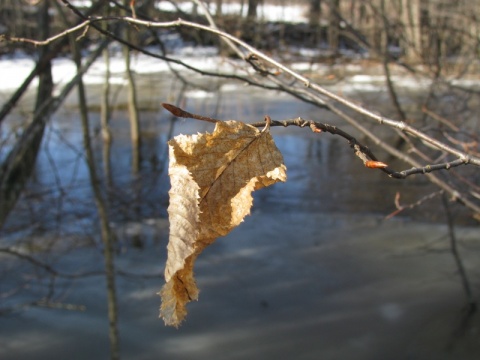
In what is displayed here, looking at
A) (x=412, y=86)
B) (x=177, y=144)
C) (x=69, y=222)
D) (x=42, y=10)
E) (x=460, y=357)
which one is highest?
(x=42, y=10)

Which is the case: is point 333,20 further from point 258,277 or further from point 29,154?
point 29,154

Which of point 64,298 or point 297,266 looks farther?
point 297,266

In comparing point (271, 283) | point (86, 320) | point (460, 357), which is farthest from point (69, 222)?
point (460, 357)

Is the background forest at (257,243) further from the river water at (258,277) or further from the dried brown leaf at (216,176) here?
the dried brown leaf at (216,176)

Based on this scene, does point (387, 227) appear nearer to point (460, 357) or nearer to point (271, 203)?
point (271, 203)

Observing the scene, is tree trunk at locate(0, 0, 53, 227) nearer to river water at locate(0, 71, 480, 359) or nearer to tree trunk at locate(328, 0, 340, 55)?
river water at locate(0, 71, 480, 359)

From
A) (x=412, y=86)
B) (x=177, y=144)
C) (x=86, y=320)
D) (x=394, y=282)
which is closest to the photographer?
(x=177, y=144)
